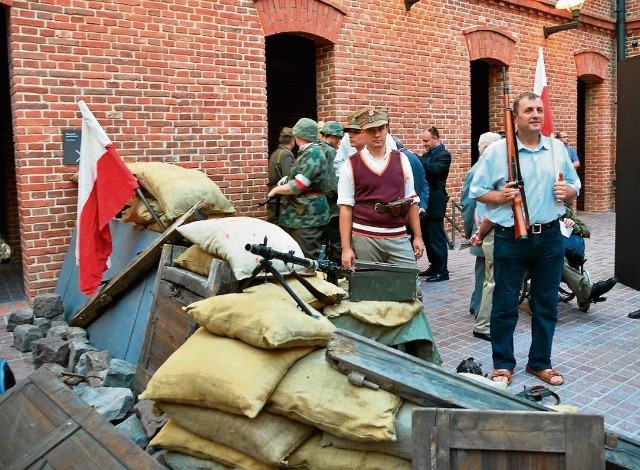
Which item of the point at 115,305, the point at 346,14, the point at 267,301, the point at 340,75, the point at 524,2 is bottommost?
the point at 115,305

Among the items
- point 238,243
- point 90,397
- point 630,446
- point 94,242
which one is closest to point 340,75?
point 94,242

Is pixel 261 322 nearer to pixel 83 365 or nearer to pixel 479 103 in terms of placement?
pixel 83 365

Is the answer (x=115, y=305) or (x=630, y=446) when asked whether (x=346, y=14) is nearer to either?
(x=115, y=305)

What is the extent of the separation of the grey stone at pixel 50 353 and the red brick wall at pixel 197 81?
5.10 ft

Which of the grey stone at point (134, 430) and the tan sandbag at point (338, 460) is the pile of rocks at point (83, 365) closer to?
the grey stone at point (134, 430)

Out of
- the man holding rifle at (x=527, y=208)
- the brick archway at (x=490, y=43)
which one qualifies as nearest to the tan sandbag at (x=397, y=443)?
the man holding rifle at (x=527, y=208)

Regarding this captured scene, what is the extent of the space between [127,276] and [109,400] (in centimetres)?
149

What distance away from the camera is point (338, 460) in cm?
257

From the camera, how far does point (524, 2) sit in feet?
37.0

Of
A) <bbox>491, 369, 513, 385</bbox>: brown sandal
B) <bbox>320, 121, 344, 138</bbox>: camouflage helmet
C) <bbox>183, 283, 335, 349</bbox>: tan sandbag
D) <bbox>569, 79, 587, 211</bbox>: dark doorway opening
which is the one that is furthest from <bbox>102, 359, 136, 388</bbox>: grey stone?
<bbox>569, 79, 587, 211</bbox>: dark doorway opening

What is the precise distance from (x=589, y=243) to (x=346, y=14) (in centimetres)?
529

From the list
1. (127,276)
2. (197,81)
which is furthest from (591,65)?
(127,276)

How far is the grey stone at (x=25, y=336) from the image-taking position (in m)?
5.32

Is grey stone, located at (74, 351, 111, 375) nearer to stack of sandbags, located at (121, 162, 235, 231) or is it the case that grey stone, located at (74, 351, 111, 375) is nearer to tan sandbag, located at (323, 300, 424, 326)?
stack of sandbags, located at (121, 162, 235, 231)
